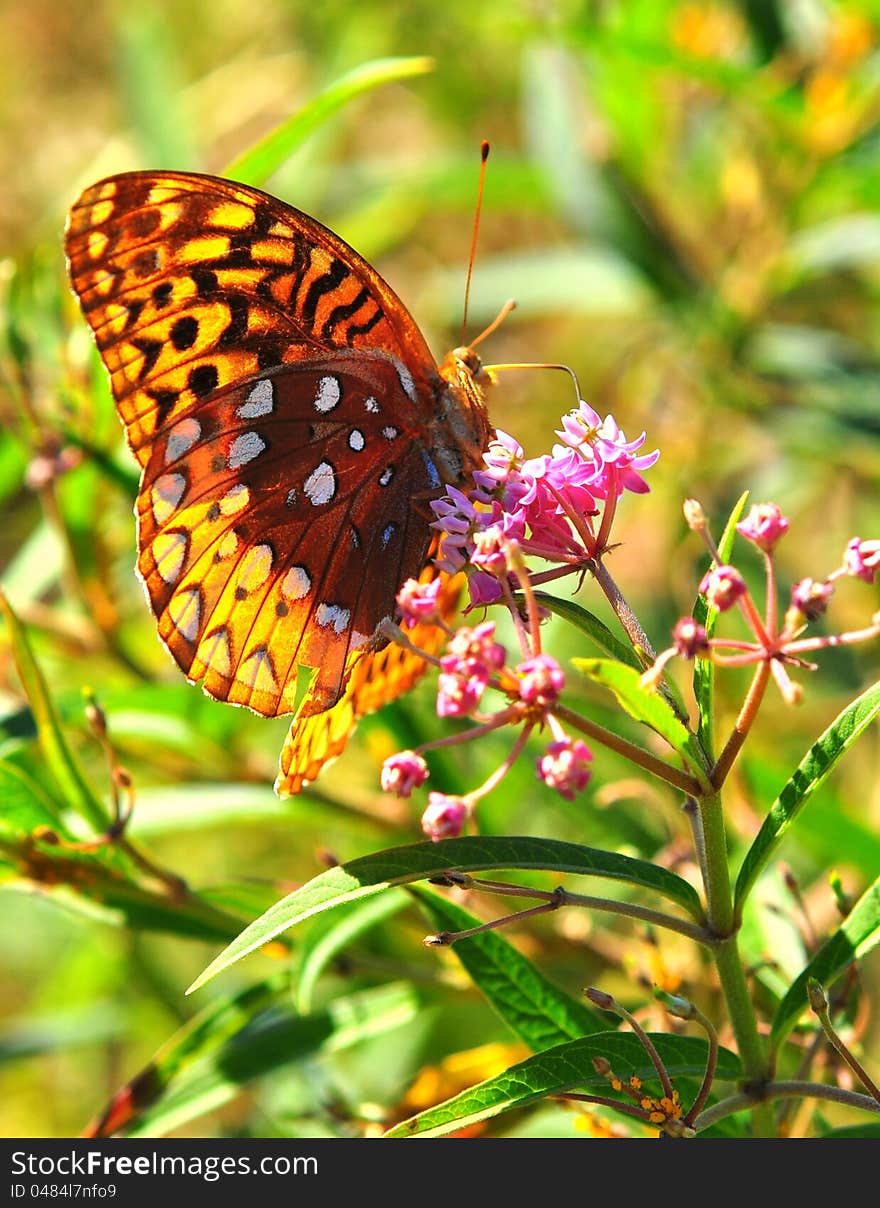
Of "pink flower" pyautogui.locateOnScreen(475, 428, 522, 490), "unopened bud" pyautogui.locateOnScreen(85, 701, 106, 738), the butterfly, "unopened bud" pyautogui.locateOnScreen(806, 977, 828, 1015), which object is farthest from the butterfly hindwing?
"unopened bud" pyautogui.locateOnScreen(806, 977, 828, 1015)

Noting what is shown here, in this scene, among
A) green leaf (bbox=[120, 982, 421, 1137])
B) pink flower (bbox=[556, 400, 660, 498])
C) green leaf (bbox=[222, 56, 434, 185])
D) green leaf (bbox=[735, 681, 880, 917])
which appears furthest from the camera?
green leaf (bbox=[222, 56, 434, 185])

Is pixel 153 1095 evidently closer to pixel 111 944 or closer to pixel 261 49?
pixel 111 944

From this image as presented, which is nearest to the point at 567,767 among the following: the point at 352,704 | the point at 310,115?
the point at 352,704

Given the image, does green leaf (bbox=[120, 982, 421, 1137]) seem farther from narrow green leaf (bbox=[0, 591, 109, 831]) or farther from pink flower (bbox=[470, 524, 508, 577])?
pink flower (bbox=[470, 524, 508, 577])

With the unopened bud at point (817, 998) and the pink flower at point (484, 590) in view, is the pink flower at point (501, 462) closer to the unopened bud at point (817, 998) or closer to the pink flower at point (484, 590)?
the pink flower at point (484, 590)

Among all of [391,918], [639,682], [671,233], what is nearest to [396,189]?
[671,233]

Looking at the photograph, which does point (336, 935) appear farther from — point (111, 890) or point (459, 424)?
point (459, 424)
